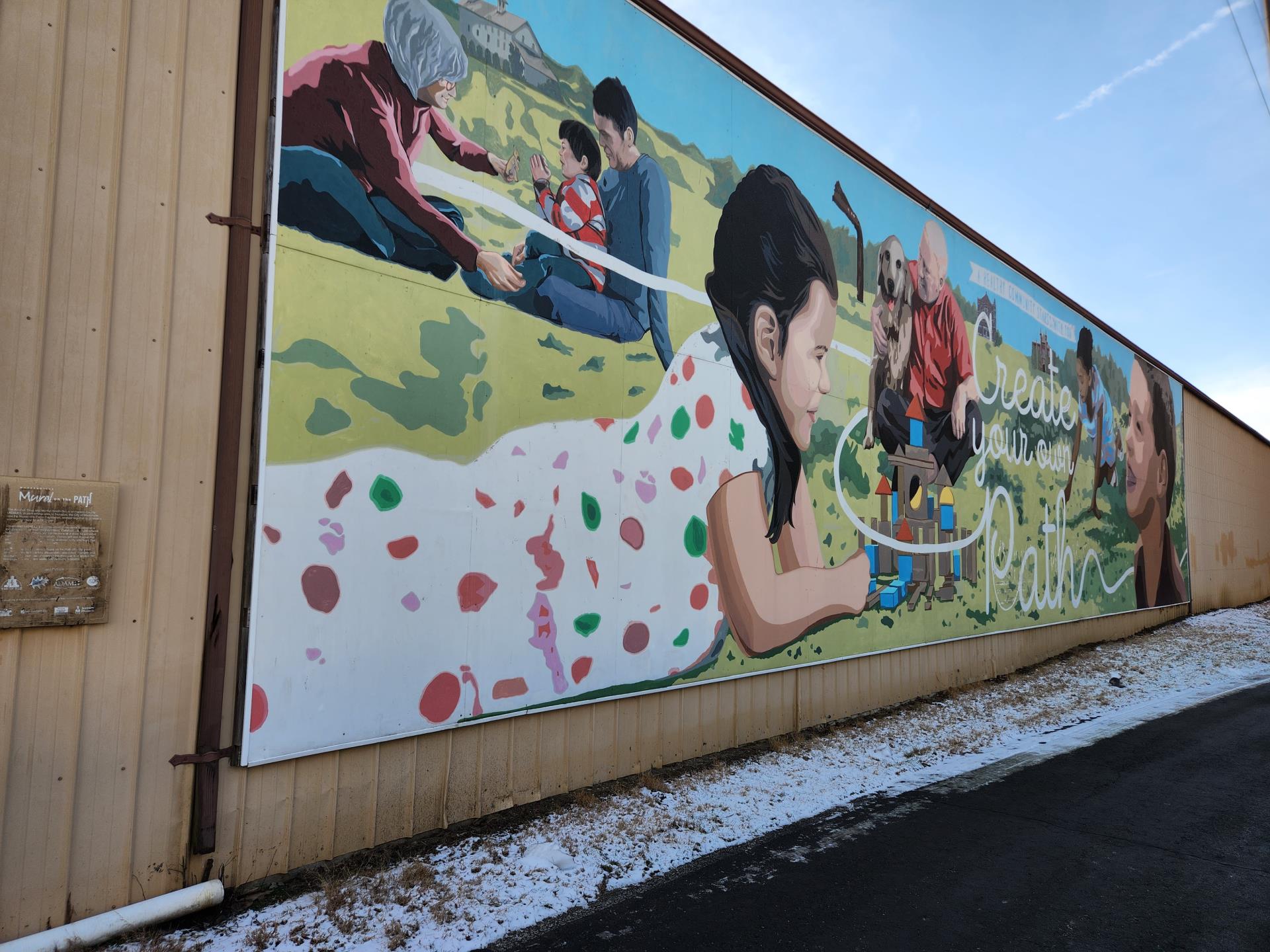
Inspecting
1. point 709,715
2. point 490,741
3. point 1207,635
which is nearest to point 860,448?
point 709,715

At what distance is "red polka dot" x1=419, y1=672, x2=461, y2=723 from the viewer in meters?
4.46

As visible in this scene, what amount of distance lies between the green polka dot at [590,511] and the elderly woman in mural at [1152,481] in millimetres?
13687

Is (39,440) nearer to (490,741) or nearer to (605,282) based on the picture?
(490,741)

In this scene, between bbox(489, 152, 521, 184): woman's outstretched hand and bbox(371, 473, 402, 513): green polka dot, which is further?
bbox(489, 152, 521, 184): woman's outstretched hand

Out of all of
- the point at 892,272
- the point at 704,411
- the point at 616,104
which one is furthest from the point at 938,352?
the point at 616,104

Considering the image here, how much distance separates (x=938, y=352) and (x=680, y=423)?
5.08 m

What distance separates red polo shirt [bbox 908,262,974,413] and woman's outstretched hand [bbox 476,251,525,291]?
5.71 meters

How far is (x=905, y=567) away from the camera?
29.0 feet

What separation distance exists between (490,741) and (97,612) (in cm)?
230

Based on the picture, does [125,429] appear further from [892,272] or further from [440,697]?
[892,272]

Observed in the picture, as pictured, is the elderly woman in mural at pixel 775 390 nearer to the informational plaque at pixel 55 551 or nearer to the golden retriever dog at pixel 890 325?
the golden retriever dog at pixel 890 325

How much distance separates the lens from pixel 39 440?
3283mm

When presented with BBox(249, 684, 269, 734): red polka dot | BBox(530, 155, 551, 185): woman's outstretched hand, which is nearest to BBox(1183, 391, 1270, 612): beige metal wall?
BBox(530, 155, 551, 185): woman's outstretched hand

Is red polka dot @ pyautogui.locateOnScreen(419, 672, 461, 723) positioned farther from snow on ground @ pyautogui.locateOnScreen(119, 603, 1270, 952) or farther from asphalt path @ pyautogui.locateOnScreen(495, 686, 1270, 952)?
asphalt path @ pyautogui.locateOnScreen(495, 686, 1270, 952)
